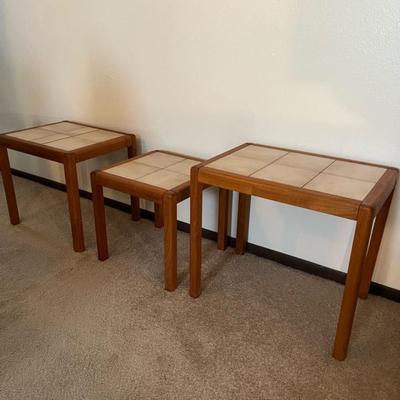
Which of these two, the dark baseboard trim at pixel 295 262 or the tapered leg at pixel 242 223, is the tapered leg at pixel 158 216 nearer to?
the dark baseboard trim at pixel 295 262

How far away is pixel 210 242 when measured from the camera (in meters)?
2.09

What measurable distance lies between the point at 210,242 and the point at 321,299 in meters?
0.64

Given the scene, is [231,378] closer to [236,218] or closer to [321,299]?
[321,299]

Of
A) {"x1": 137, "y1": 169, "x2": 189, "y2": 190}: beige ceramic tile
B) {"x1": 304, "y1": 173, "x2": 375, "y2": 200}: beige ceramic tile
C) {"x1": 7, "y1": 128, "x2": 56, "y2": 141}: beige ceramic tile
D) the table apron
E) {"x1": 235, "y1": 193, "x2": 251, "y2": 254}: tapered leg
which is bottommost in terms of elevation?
{"x1": 235, "y1": 193, "x2": 251, "y2": 254}: tapered leg

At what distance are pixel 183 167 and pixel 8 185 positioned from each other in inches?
38.2

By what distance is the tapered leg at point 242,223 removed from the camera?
1874mm

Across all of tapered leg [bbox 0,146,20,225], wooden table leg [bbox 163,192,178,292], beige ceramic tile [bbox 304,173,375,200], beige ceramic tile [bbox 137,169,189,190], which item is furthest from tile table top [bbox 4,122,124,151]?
beige ceramic tile [bbox 304,173,375,200]

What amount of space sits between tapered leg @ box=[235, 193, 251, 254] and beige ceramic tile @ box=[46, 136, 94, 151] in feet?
2.53

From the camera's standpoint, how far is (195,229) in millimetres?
1550

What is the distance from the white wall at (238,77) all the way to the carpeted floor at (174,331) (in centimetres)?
24

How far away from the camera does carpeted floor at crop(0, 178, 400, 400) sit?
1.28 meters

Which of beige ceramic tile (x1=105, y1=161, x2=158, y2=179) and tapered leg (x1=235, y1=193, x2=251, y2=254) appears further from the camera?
tapered leg (x1=235, y1=193, x2=251, y2=254)

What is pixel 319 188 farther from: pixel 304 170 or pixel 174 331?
pixel 174 331

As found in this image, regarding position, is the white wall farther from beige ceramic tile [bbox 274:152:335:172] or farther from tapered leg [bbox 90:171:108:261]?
tapered leg [bbox 90:171:108:261]
